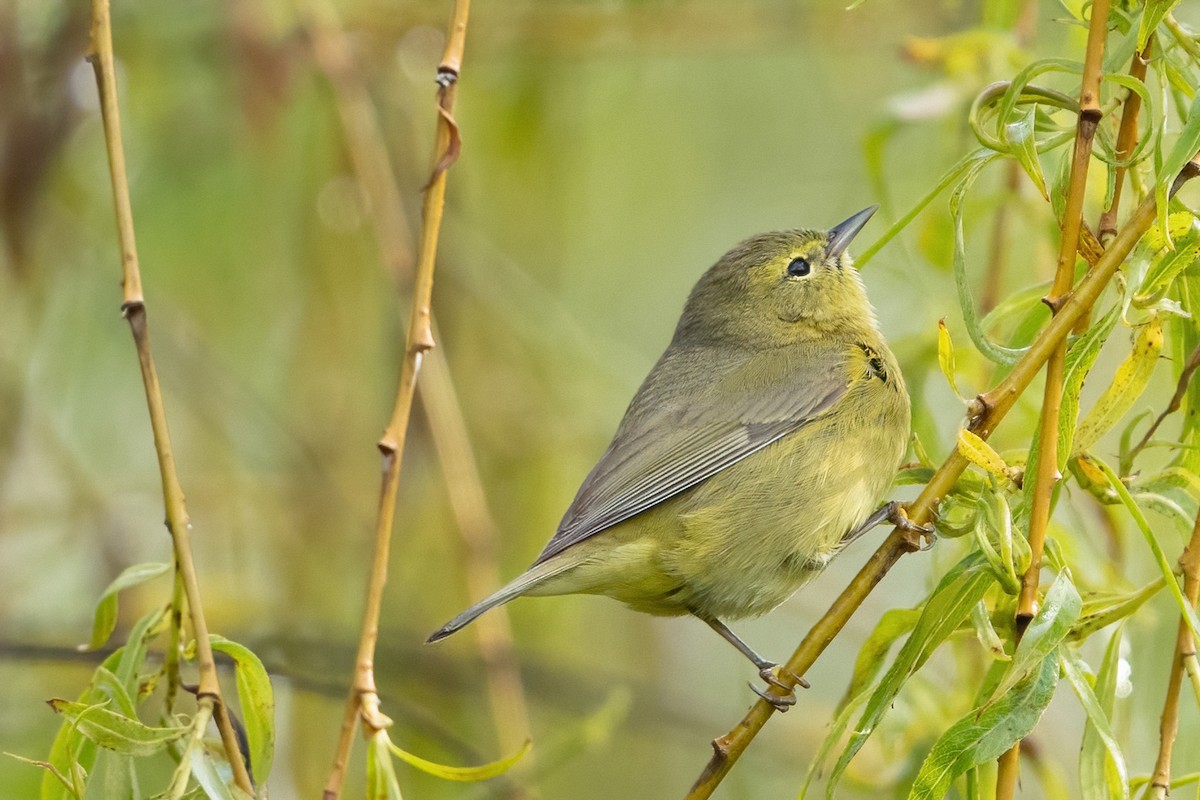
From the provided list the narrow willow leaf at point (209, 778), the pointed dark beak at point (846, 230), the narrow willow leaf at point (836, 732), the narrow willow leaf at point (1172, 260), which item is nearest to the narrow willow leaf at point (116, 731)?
the narrow willow leaf at point (209, 778)

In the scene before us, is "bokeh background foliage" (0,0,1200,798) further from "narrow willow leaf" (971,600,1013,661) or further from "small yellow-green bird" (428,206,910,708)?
"narrow willow leaf" (971,600,1013,661)

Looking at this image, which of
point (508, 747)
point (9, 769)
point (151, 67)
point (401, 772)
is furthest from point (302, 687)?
point (151, 67)

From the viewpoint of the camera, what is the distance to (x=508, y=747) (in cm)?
377

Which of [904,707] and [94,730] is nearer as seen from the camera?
[94,730]

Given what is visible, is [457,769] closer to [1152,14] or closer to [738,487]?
[738,487]

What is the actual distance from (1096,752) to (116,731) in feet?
5.49

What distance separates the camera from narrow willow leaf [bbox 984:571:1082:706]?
209cm

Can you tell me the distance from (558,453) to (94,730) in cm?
313

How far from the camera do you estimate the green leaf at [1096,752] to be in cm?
218

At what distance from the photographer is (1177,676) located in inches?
90.5

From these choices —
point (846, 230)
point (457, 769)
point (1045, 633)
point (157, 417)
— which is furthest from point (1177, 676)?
point (846, 230)

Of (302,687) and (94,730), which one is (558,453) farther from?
(94,730)

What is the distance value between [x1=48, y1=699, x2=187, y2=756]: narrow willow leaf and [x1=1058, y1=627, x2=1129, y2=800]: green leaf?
152cm

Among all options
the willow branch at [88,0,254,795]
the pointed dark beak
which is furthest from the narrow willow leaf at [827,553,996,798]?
the pointed dark beak
